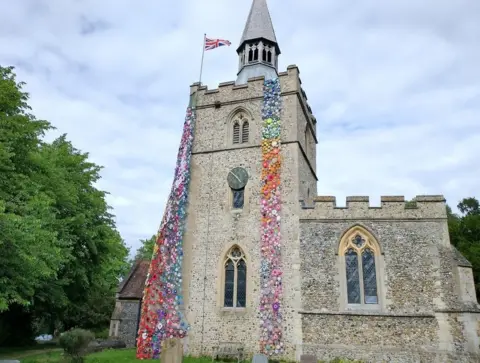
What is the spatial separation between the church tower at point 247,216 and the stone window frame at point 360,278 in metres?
1.55

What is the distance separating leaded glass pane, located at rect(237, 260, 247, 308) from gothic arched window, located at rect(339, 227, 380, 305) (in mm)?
3701

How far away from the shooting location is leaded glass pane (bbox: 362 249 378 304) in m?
13.9

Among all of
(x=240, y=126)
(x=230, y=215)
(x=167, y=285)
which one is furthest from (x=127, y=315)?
(x=240, y=126)

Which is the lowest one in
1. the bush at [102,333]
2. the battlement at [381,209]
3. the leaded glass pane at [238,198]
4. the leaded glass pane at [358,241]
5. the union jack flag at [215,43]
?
the bush at [102,333]

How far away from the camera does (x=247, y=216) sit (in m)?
15.7

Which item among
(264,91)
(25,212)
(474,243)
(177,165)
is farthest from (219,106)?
(474,243)

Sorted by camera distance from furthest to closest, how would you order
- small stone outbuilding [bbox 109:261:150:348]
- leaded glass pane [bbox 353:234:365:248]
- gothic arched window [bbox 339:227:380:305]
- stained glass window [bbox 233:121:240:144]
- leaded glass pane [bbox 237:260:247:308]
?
small stone outbuilding [bbox 109:261:150:348]
stained glass window [bbox 233:121:240:144]
leaded glass pane [bbox 237:260:247:308]
leaded glass pane [bbox 353:234:365:248]
gothic arched window [bbox 339:227:380:305]

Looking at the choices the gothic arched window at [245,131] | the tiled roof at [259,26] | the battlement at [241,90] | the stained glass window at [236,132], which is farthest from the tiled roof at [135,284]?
the tiled roof at [259,26]

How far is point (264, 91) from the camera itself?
56.9ft

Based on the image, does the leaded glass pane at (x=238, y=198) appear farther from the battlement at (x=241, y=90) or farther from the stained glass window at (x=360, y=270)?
the stained glass window at (x=360, y=270)

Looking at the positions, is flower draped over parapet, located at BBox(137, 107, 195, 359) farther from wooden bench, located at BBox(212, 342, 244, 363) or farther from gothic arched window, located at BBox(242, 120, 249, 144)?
gothic arched window, located at BBox(242, 120, 249, 144)

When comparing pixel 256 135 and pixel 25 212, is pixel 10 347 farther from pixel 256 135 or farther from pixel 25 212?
pixel 256 135

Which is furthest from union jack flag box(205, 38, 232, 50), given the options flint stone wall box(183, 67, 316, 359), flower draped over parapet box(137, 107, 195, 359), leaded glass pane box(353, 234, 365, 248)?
leaded glass pane box(353, 234, 365, 248)

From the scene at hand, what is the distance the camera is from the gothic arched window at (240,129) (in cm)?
1709
